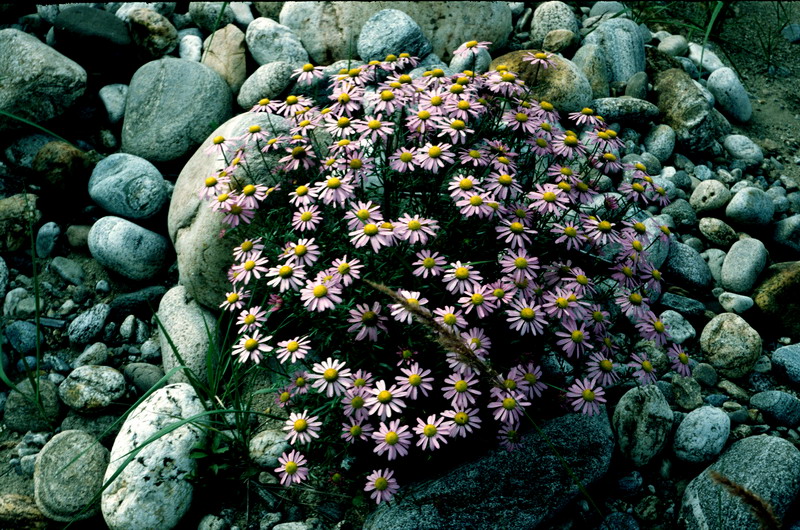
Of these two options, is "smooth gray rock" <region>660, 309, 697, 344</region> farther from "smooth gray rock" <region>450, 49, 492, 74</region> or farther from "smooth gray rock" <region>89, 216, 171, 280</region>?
"smooth gray rock" <region>89, 216, 171, 280</region>

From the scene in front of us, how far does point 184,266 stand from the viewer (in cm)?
378

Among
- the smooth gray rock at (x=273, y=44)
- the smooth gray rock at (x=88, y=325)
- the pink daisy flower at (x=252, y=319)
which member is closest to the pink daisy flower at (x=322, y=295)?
the pink daisy flower at (x=252, y=319)

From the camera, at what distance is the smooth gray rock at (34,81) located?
442 centimetres

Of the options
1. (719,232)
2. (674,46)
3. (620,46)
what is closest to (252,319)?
(719,232)

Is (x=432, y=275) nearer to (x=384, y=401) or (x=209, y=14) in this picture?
(x=384, y=401)

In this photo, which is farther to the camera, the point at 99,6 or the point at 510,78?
the point at 99,6

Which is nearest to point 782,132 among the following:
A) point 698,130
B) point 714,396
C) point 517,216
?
point 698,130

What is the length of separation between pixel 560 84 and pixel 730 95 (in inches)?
62.1

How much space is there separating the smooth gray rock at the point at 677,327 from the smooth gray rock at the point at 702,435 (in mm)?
594

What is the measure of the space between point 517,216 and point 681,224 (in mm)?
1885

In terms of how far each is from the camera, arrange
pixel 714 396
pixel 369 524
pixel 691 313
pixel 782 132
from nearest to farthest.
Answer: pixel 369 524, pixel 714 396, pixel 691 313, pixel 782 132

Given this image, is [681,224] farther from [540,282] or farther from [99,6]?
[99,6]

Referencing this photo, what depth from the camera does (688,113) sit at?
4.71 meters

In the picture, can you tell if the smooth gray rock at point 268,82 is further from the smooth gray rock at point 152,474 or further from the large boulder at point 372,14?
the smooth gray rock at point 152,474
